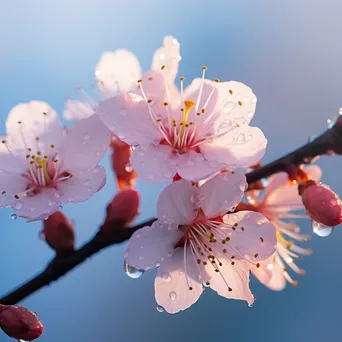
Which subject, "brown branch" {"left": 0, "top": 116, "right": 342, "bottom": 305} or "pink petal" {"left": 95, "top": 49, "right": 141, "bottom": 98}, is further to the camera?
"pink petal" {"left": 95, "top": 49, "right": 141, "bottom": 98}

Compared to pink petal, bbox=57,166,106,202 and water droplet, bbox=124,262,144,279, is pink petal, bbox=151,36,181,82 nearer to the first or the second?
pink petal, bbox=57,166,106,202

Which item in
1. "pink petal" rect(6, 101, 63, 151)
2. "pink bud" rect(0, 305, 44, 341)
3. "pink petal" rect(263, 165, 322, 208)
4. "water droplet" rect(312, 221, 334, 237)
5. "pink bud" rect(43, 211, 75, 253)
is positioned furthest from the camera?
"pink petal" rect(263, 165, 322, 208)

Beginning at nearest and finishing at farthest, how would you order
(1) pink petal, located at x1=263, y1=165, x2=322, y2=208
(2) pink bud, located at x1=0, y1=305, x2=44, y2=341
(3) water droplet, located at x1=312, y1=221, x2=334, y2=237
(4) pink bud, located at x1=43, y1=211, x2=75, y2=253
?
1. (2) pink bud, located at x1=0, y1=305, x2=44, y2=341
2. (3) water droplet, located at x1=312, y1=221, x2=334, y2=237
3. (4) pink bud, located at x1=43, y1=211, x2=75, y2=253
4. (1) pink petal, located at x1=263, y1=165, x2=322, y2=208

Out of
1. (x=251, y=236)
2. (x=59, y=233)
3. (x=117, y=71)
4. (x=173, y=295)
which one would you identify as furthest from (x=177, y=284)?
(x=117, y=71)

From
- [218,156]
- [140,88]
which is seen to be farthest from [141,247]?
[140,88]

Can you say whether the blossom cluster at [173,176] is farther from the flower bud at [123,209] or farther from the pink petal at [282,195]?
the pink petal at [282,195]

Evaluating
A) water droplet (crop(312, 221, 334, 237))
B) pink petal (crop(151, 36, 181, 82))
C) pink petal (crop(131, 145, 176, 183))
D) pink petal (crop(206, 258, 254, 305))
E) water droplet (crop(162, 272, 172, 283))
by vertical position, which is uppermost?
pink petal (crop(151, 36, 181, 82))

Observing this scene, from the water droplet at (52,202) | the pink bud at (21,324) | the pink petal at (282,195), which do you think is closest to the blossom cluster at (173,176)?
the water droplet at (52,202)

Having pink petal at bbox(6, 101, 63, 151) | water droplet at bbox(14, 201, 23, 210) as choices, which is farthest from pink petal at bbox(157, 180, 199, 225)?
pink petal at bbox(6, 101, 63, 151)
